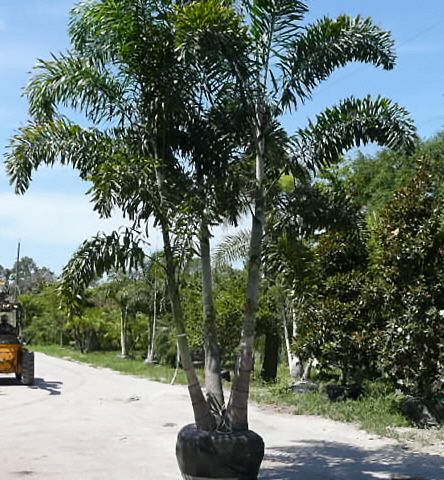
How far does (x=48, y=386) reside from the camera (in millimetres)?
22078

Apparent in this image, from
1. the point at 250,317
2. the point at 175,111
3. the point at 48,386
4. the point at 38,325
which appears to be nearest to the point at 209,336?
the point at 250,317

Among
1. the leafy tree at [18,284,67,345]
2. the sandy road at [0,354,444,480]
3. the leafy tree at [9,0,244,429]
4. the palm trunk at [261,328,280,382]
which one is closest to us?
the leafy tree at [9,0,244,429]

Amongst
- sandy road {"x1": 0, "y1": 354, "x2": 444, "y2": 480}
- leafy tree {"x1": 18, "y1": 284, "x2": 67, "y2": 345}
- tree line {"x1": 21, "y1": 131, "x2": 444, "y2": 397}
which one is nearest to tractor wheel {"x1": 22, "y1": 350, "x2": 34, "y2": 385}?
sandy road {"x1": 0, "y1": 354, "x2": 444, "y2": 480}

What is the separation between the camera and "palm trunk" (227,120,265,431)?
26.5 ft

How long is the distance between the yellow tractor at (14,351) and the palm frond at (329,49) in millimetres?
15194

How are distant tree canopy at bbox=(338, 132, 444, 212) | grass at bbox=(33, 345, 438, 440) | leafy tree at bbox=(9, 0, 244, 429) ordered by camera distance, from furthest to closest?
distant tree canopy at bbox=(338, 132, 444, 212) → grass at bbox=(33, 345, 438, 440) → leafy tree at bbox=(9, 0, 244, 429)

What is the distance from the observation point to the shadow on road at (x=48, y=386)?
20566mm

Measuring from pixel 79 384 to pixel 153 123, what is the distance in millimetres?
16232

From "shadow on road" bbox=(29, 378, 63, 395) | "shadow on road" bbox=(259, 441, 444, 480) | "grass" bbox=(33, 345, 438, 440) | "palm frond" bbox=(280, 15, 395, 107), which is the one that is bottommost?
"shadow on road" bbox=(259, 441, 444, 480)

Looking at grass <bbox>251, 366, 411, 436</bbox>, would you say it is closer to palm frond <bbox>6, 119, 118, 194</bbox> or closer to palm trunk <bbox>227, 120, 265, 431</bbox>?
palm trunk <bbox>227, 120, 265, 431</bbox>

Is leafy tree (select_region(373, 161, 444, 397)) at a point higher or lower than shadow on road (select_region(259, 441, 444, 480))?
higher

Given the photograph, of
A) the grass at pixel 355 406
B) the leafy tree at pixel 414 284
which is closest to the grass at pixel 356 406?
the grass at pixel 355 406

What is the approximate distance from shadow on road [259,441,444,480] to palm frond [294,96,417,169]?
3845 mm

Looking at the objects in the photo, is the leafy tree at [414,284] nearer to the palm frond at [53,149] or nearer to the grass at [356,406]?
the grass at [356,406]
